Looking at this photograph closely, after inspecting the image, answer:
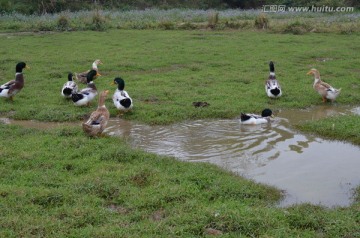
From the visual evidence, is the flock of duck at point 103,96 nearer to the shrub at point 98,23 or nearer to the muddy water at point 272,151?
the muddy water at point 272,151

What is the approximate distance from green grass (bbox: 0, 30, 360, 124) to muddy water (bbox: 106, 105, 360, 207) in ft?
2.91

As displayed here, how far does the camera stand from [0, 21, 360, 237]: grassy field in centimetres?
630

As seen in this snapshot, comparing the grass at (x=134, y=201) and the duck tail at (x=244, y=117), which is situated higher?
the grass at (x=134, y=201)

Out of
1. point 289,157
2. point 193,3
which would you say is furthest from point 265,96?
point 193,3

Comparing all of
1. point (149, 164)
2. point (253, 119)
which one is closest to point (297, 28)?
point (253, 119)

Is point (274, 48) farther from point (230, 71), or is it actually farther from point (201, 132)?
point (201, 132)

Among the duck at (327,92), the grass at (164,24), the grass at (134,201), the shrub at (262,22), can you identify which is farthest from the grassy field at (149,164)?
the shrub at (262,22)

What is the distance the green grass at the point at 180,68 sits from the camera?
12883mm

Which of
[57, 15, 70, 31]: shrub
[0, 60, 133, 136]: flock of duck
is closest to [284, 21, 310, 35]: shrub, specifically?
[57, 15, 70, 31]: shrub

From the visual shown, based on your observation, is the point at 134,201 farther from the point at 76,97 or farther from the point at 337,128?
the point at 76,97

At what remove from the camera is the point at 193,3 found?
187 feet

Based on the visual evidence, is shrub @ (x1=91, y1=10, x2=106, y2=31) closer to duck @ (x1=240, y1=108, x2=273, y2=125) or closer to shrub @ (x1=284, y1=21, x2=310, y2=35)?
shrub @ (x1=284, y1=21, x2=310, y2=35)

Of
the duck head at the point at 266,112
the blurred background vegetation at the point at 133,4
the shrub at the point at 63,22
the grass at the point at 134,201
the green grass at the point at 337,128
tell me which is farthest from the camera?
the blurred background vegetation at the point at 133,4

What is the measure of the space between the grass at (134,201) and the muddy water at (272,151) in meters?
0.57
